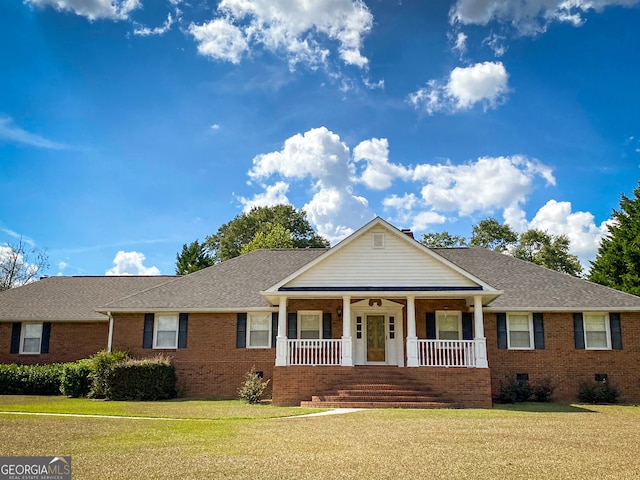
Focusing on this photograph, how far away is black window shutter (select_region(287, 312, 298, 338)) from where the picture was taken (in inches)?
844

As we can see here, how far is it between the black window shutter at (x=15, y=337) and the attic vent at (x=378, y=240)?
1568 centimetres

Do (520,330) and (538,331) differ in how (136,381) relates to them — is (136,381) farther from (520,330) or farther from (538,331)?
(538,331)

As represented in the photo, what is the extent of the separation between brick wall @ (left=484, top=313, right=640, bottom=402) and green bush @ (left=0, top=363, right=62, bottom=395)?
16392 mm

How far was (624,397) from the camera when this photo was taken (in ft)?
66.7

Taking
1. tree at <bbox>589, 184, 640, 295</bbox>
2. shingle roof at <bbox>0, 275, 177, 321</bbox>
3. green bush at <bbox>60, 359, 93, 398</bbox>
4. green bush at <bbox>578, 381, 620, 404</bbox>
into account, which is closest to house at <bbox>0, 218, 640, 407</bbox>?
shingle roof at <bbox>0, 275, 177, 321</bbox>

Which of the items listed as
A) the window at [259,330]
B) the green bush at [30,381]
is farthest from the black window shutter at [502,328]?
the green bush at [30,381]

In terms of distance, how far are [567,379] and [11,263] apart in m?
44.3

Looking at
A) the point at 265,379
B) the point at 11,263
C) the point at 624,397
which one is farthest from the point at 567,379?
the point at 11,263

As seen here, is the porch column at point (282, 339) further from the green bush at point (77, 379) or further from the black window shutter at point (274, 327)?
the green bush at point (77, 379)

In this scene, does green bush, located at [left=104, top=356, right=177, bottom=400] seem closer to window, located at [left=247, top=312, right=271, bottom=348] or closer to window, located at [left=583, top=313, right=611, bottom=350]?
window, located at [left=247, top=312, right=271, bottom=348]

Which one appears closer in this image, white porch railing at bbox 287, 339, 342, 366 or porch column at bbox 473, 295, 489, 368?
porch column at bbox 473, 295, 489, 368

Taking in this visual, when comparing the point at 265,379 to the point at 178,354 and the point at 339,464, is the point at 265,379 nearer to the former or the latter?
the point at 178,354

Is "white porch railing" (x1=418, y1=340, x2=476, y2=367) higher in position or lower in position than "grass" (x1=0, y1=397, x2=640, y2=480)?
higher

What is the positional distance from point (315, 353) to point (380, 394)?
3.20 metres
